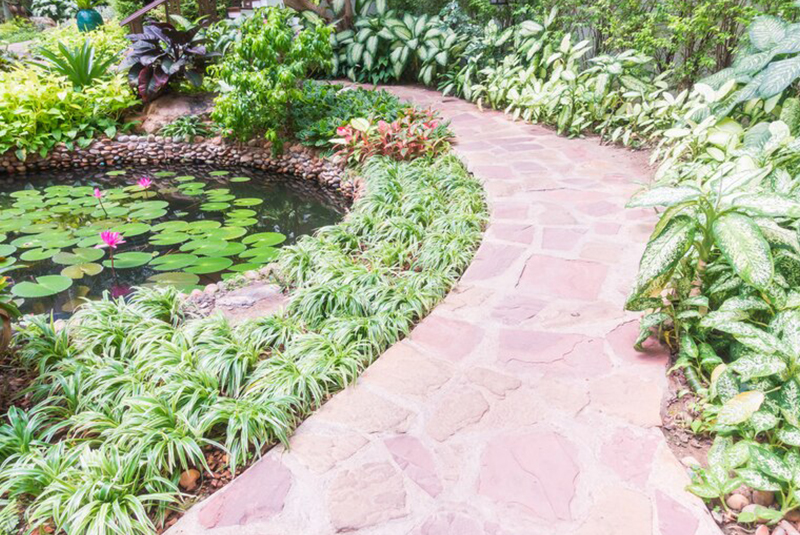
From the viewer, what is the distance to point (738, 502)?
4.52ft

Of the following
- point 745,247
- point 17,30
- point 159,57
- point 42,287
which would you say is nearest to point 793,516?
point 745,247

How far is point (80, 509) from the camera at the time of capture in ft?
4.63

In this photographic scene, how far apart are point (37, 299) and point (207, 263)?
3.17ft

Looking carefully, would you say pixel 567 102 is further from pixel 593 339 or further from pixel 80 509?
pixel 80 509

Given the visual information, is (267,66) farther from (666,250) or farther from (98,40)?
(98,40)

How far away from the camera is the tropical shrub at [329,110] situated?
16.4 feet

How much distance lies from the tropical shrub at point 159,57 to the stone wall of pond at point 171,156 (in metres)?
0.60

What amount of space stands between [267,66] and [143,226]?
1.89 metres

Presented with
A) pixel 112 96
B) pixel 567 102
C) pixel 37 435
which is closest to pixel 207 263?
pixel 37 435

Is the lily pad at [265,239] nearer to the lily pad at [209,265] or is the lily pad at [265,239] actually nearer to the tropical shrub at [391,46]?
the lily pad at [209,265]

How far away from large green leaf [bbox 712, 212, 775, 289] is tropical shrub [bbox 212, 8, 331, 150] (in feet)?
12.5

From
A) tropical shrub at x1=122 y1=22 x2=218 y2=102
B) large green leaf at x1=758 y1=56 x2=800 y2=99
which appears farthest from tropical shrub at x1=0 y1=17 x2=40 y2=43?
large green leaf at x1=758 y1=56 x2=800 y2=99

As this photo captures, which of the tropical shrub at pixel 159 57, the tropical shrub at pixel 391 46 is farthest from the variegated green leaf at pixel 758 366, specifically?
the tropical shrub at pixel 159 57

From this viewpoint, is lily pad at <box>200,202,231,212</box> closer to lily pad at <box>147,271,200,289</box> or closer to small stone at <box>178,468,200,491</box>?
lily pad at <box>147,271,200,289</box>
